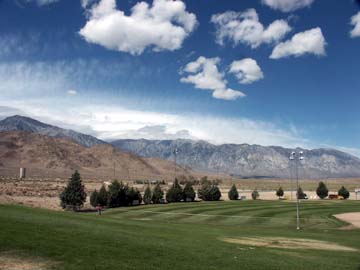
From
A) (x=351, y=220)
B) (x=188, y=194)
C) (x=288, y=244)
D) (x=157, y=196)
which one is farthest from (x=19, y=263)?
A: (x=188, y=194)

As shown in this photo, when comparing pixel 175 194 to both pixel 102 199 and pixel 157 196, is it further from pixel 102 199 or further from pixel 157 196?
pixel 102 199

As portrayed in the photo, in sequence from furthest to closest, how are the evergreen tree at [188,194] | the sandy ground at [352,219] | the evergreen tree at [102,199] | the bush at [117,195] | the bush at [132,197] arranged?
the evergreen tree at [188,194]
the bush at [132,197]
the bush at [117,195]
the evergreen tree at [102,199]
the sandy ground at [352,219]

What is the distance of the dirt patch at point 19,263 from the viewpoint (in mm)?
15338

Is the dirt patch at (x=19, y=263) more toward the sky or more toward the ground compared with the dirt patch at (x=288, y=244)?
more toward the sky

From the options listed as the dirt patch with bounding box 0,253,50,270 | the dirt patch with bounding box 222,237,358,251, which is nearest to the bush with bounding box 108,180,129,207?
the dirt patch with bounding box 222,237,358,251

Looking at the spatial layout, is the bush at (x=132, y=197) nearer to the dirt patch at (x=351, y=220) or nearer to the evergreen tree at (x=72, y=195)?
the evergreen tree at (x=72, y=195)

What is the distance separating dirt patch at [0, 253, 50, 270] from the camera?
604 inches

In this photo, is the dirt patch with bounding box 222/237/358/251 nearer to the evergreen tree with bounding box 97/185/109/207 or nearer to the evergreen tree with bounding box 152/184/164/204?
the evergreen tree with bounding box 97/185/109/207

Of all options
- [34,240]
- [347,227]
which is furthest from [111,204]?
[34,240]

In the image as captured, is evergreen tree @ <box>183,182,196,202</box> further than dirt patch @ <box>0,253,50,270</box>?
Yes

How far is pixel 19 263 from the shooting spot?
52.1ft

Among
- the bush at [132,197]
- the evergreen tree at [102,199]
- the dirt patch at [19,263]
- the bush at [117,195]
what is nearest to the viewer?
the dirt patch at [19,263]

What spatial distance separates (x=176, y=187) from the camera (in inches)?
3994

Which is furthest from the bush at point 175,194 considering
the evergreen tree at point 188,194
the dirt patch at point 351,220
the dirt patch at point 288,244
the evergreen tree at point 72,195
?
the dirt patch at point 288,244
